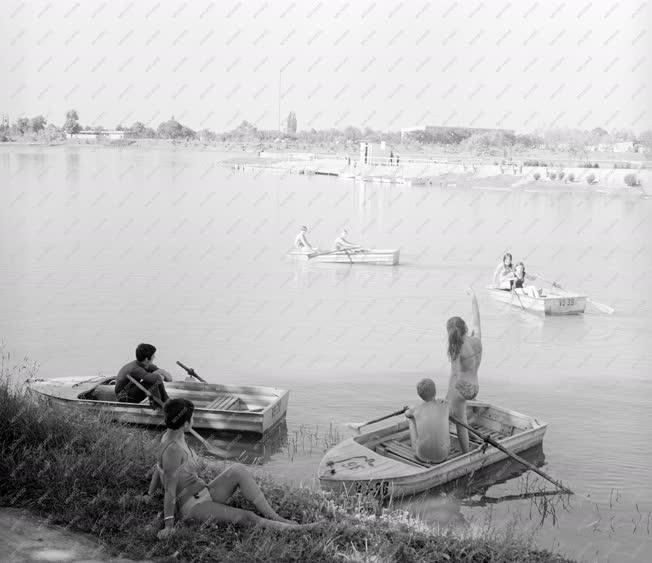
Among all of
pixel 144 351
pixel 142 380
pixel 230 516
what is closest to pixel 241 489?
pixel 230 516

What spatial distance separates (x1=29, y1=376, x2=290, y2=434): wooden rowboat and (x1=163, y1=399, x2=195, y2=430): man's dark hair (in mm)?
4424

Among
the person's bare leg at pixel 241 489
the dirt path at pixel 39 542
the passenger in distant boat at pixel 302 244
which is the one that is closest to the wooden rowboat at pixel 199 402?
the dirt path at pixel 39 542

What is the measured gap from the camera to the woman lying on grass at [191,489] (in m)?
6.75

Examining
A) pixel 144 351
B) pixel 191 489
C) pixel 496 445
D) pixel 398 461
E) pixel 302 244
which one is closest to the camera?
pixel 191 489

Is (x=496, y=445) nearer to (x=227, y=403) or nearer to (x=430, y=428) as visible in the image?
(x=430, y=428)

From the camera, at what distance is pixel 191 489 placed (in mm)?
6879

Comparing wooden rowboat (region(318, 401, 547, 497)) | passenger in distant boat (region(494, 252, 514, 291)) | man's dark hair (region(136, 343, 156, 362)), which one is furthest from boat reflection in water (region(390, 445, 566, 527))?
passenger in distant boat (region(494, 252, 514, 291))

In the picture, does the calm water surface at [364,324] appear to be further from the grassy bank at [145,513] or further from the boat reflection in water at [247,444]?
the grassy bank at [145,513]

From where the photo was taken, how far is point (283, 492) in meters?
7.97

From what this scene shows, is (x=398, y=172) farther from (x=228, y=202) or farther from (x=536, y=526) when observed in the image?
(x=536, y=526)

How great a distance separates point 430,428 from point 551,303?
1325 cm

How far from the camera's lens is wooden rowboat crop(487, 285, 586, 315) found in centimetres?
2184

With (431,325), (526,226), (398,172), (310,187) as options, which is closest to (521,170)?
(398,172)

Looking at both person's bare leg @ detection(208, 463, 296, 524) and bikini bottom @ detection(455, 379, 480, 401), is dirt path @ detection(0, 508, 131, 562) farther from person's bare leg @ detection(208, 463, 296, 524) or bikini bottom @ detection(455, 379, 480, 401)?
bikini bottom @ detection(455, 379, 480, 401)
